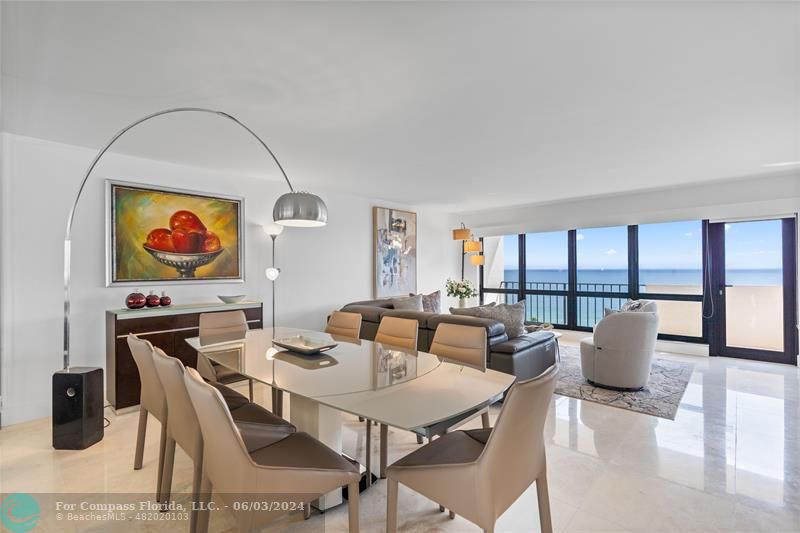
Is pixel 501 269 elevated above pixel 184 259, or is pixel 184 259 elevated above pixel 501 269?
pixel 184 259

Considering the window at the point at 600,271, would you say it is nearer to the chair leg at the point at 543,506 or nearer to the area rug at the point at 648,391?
the area rug at the point at 648,391

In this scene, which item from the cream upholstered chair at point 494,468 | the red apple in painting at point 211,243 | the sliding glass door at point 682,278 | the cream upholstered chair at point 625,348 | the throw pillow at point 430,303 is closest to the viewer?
the cream upholstered chair at point 494,468

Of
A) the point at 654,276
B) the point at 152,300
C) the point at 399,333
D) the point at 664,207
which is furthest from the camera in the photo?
the point at 654,276

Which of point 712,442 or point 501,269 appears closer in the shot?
point 712,442

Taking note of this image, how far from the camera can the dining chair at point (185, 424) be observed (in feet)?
5.48

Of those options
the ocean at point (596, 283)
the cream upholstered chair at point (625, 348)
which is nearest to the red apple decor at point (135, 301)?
the cream upholstered chair at point (625, 348)

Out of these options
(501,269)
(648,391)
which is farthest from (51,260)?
(501,269)

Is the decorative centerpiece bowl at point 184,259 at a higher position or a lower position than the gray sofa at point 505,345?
higher

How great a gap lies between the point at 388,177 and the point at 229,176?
195 centimetres

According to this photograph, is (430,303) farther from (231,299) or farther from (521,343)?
(231,299)

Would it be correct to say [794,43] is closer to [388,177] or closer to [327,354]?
[327,354]

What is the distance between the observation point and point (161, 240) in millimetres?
3867

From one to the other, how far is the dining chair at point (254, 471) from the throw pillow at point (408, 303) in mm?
3327

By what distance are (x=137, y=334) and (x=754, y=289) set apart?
24.8 ft
